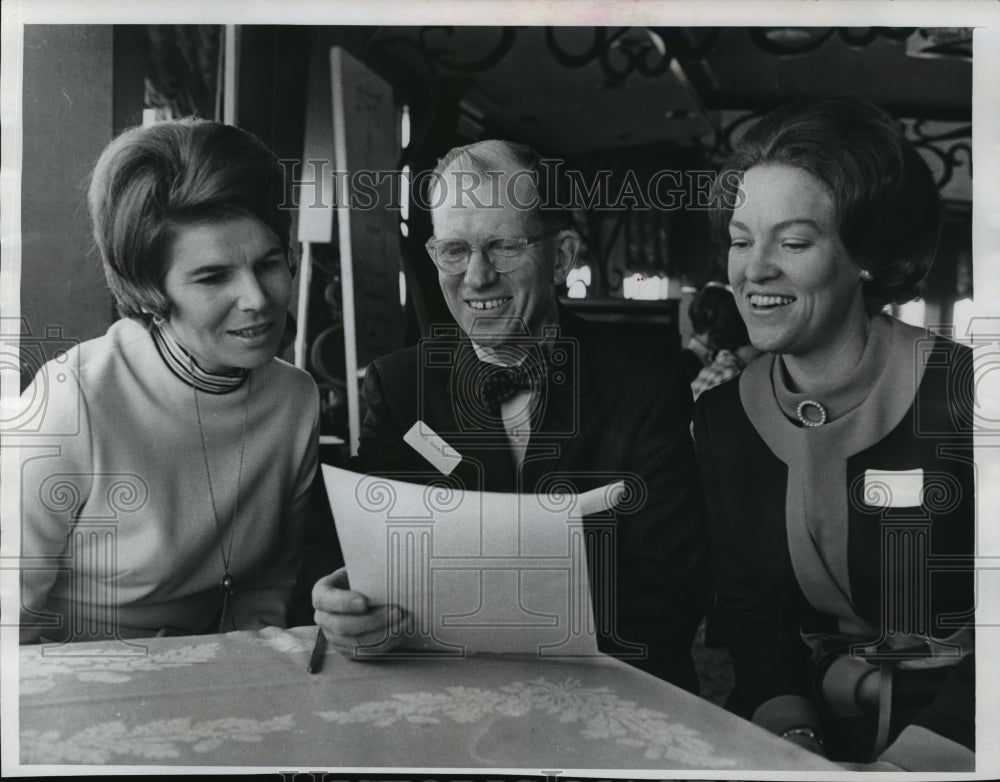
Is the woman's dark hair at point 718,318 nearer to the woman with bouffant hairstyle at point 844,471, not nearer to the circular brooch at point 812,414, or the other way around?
the woman with bouffant hairstyle at point 844,471

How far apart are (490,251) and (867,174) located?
0.97m

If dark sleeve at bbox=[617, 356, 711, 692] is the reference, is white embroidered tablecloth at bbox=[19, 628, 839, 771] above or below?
below

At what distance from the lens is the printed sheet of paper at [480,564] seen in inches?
103

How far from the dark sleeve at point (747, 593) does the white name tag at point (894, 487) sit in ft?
0.74

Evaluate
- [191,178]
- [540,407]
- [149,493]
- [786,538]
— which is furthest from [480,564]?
[191,178]

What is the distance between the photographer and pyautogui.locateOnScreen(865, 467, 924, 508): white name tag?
8.52ft

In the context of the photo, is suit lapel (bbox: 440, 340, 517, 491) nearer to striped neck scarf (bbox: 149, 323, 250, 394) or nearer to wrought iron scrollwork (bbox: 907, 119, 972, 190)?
striped neck scarf (bbox: 149, 323, 250, 394)

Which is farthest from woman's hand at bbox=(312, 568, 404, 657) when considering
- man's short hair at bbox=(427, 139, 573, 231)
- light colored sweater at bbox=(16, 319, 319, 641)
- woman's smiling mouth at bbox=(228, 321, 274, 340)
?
man's short hair at bbox=(427, 139, 573, 231)

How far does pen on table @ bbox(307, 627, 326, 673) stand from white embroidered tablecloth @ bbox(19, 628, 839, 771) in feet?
0.08

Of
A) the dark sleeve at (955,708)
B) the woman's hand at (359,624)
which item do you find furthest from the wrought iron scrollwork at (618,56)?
the dark sleeve at (955,708)

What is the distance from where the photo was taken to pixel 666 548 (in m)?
2.63

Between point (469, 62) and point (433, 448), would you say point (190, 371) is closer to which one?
point (433, 448)

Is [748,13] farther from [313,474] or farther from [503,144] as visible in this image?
[313,474]

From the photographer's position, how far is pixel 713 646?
2633 millimetres
